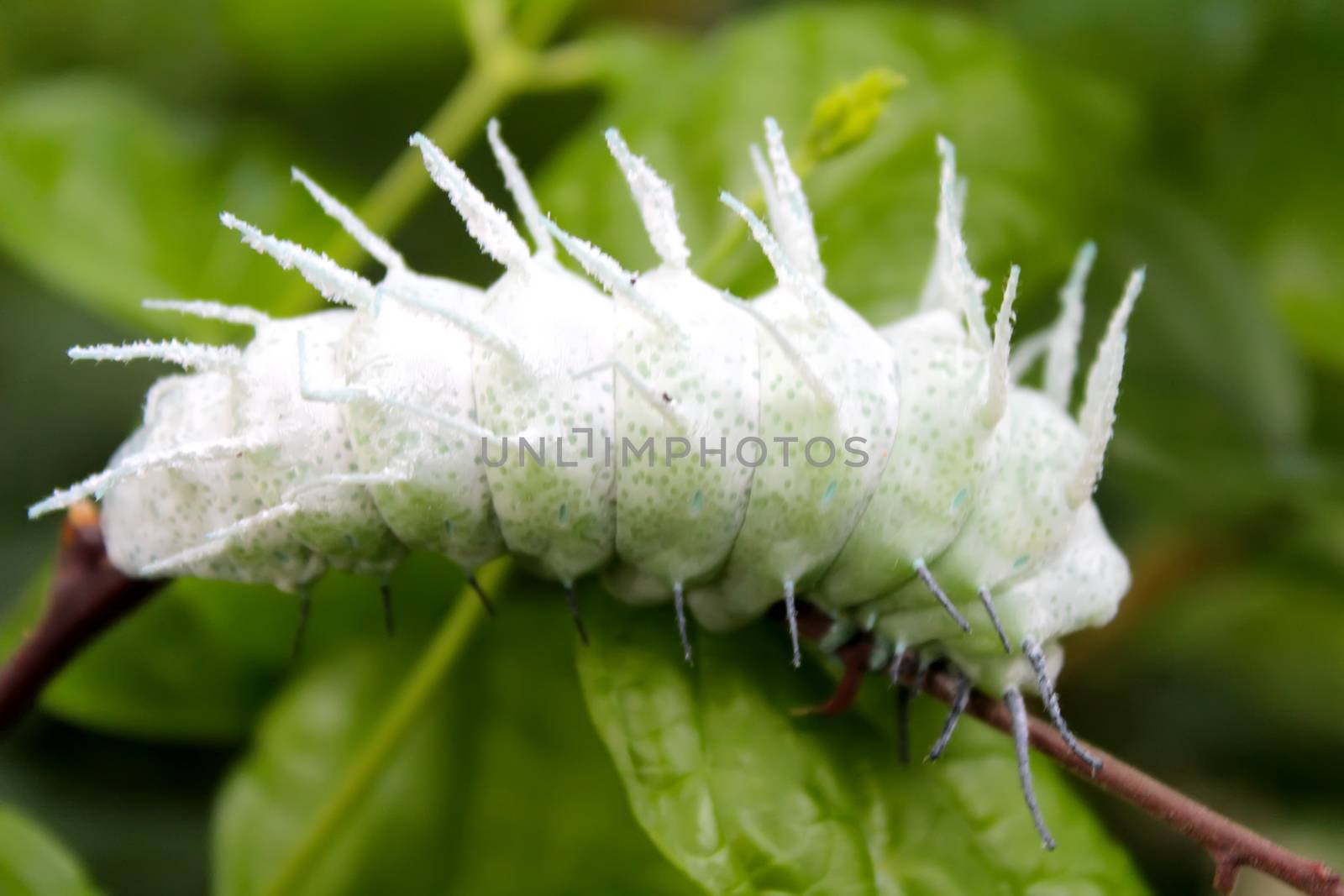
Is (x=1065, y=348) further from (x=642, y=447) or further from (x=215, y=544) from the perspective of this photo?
(x=215, y=544)

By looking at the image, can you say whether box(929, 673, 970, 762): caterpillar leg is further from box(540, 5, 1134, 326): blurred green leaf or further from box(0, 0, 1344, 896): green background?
box(540, 5, 1134, 326): blurred green leaf

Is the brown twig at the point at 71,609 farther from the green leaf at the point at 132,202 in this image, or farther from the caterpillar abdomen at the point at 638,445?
the green leaf at the point at 132,202

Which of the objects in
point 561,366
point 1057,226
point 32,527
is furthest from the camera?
point 32,527

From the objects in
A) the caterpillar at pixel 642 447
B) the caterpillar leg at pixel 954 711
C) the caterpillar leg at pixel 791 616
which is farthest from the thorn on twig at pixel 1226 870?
the caterpillar leg at pixel 791 616

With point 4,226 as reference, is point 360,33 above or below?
above

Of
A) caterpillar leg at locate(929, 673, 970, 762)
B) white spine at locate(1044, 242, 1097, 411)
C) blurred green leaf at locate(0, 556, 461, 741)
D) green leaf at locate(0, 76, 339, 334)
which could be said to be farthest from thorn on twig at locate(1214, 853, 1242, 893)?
green leaf at locate(0, 76, 339, 334)

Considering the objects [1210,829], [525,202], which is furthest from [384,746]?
[1210,829]

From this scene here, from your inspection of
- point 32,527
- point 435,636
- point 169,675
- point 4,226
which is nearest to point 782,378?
point 435,636

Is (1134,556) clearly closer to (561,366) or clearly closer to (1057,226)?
(1057,226)
